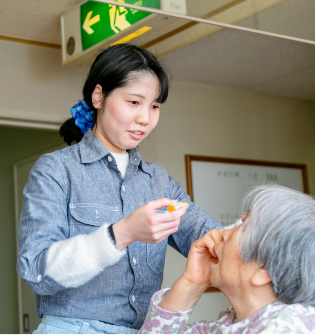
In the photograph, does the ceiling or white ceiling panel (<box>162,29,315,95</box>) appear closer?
the ceiling

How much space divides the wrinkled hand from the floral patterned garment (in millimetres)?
78

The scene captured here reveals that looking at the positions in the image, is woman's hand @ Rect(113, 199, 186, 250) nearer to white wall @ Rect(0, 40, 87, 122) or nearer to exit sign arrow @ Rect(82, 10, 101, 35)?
exit sign arrow @ Rect(82, 10, 101, 35)

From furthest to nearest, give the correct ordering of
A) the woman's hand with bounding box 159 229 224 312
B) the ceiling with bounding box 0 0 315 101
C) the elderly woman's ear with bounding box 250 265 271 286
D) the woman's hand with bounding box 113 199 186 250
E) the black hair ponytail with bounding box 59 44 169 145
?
1. the ceiling with bounding box 0 0 315 101
2. the black hair ponytail with bounding box 59 44 169 145
3. the woman's hand with bounding box 159 229 224 312
4. the elderly woman's ear with bounding box 250 265 271 286
5. the woman's hand with bounding box 113 199 186 250

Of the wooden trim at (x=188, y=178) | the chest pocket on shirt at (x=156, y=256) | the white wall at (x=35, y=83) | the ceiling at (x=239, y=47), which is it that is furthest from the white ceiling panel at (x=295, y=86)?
the chest pocket on shirt at (x=156, y=256)

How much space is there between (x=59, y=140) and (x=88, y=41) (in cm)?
104

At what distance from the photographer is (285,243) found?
3.53 ft

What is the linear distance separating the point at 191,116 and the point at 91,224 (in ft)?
7.93

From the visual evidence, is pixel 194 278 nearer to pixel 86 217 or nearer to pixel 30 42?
pixel 86 217

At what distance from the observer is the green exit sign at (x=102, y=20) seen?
6.78ft

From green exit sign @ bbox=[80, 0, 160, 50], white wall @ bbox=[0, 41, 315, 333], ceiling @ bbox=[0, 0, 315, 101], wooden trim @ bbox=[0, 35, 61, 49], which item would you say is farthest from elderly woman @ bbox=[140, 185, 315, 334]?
wooden trim @ bbox=[0, 35, 61, 49]

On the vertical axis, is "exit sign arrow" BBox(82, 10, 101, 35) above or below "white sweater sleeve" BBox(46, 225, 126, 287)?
above

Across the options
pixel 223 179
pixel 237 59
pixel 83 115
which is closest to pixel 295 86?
pixel 237 59

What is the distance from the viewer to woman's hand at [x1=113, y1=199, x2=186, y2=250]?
3.25 ft

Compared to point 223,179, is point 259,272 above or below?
below
